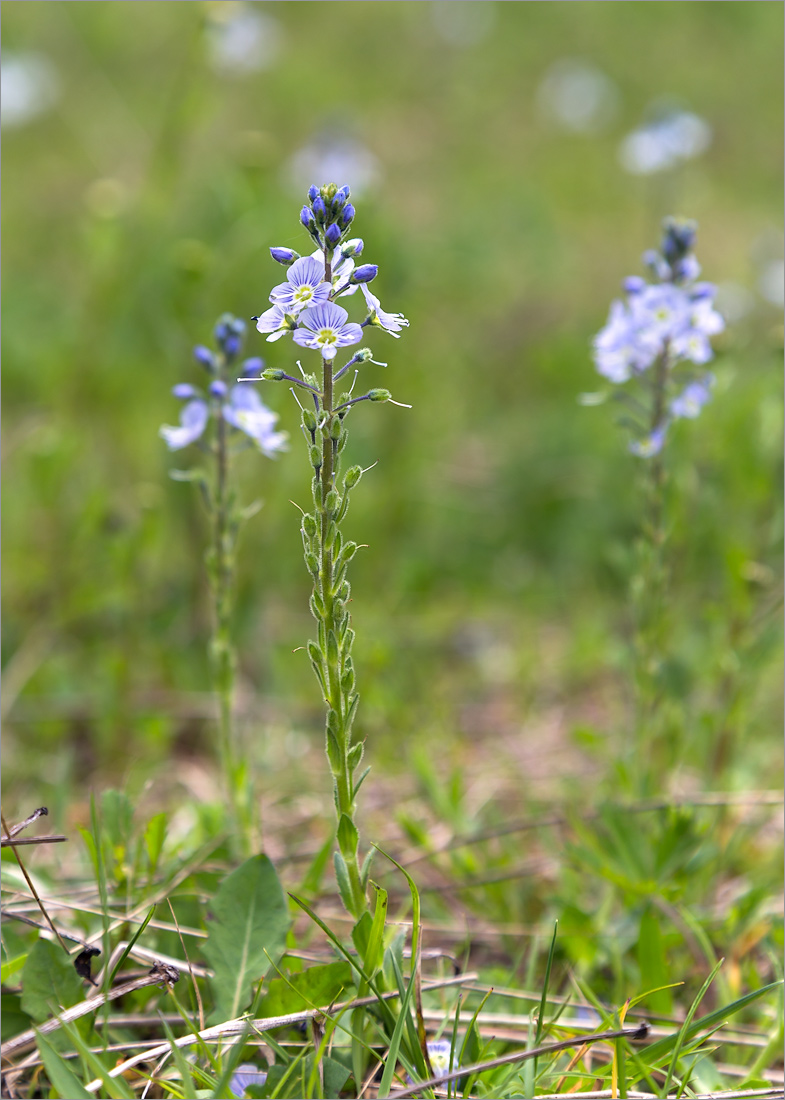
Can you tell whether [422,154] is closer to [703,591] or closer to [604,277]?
[604,277]

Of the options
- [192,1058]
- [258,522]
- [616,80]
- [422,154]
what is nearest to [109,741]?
[258,522]

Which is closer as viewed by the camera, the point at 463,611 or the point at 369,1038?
the point at 369,1038

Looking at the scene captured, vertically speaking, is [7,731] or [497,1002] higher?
[7,731]

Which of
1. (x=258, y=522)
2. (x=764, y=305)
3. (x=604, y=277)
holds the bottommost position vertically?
(x=258, y=522)

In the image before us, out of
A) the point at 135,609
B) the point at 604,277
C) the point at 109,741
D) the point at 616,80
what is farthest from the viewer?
the point at 616,80

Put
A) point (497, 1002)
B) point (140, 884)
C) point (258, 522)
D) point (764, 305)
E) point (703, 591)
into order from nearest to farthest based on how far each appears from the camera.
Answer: point (497, 1002) < point (140, 884) < point (258, 522) < point (703, 591) < point (764, 305)

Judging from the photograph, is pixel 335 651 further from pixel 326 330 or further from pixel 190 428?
pixel 190 428

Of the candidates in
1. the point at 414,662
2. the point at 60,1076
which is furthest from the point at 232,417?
the point at 414,662

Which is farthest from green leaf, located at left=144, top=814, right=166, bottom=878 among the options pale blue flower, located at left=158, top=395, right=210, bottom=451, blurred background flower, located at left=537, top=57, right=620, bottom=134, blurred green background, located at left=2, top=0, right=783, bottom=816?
blurred background flower, located at left=537, top=57, right=620, bottom=134
